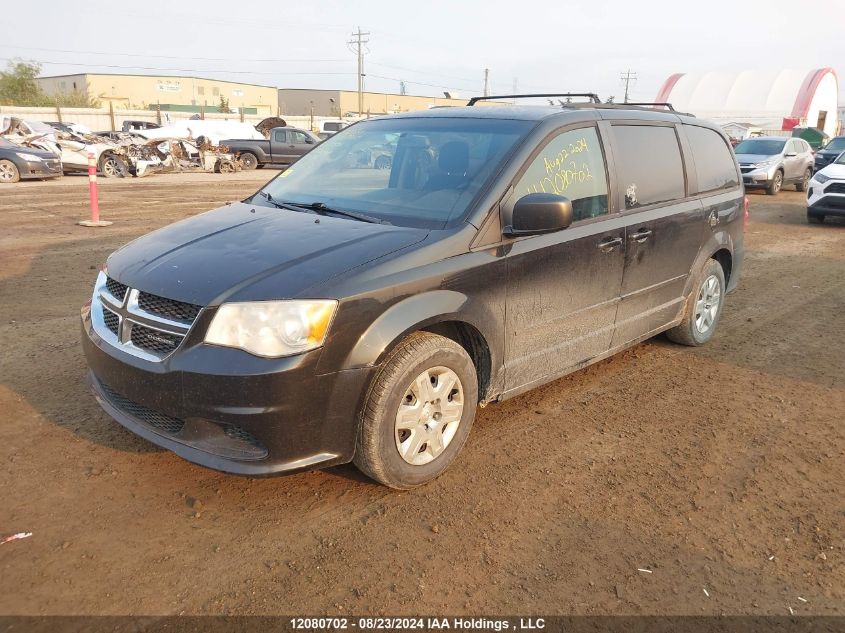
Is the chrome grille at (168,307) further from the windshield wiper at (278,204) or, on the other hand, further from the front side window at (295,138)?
the front side window at (295,138)

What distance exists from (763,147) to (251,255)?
66.5 ft

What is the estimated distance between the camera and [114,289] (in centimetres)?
338

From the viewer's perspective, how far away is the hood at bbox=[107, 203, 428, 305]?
2965 mm

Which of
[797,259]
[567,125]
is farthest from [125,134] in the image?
[567,125]

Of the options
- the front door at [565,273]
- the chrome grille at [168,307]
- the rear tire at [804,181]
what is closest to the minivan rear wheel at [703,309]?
the front door at [565,273]

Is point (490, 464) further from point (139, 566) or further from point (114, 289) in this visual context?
point (114, 289)

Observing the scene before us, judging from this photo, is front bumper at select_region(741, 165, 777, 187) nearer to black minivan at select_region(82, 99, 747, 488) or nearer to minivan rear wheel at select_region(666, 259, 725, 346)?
minivan rear wheel at select_region(666, 259, 725, 346)

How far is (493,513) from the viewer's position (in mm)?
3193

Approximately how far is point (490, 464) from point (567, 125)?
205cm

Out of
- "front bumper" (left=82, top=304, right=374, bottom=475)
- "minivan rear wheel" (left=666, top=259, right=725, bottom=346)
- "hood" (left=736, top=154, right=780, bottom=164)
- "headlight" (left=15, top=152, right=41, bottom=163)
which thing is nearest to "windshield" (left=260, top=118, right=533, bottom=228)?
"front bumper" (left=82, top=304, right=374, bottom=475)

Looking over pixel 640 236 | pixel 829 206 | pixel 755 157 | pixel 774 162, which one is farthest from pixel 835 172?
pixel 640 236

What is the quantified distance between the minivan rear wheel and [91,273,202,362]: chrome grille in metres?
3.89

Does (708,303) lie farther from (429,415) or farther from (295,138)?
(295,138)

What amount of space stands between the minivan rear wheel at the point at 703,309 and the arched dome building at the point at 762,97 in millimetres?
57229
